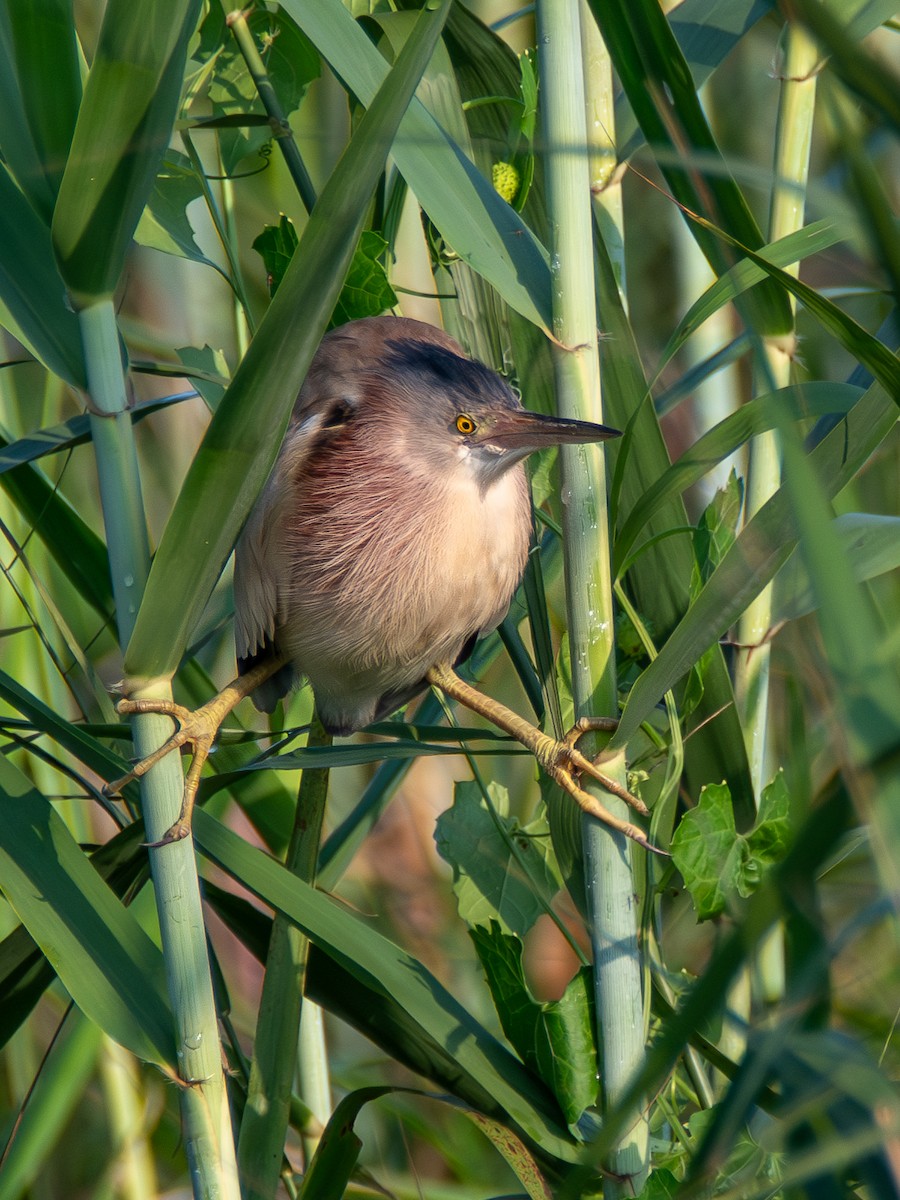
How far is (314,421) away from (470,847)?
0.58 m

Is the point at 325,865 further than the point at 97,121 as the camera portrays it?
Yes

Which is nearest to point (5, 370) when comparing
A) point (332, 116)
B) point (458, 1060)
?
point (332, 116)

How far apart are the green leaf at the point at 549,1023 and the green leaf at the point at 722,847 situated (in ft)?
0.41

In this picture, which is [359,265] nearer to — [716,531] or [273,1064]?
[716,531]

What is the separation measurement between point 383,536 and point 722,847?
59 centimetres

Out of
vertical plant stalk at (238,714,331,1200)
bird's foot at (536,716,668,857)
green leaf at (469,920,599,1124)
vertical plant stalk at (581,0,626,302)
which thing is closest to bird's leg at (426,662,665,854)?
bird's foot at (536,716,668,857)

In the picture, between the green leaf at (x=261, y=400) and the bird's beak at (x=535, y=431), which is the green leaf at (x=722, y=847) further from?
the green leaf at (x=261, y=400)

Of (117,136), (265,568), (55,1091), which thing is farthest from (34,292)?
(55,1091)

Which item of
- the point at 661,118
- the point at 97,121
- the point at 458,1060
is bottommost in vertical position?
the point at 458,1060

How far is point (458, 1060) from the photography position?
100 cm

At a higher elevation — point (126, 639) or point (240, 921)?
point (126, 639)

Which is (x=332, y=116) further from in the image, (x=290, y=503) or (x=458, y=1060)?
(x=458, y=1060)

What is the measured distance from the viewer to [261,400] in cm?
83

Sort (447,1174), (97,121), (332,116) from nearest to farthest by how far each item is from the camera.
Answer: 1. (97,121)
2. (332,116)
3. (447,1174)
